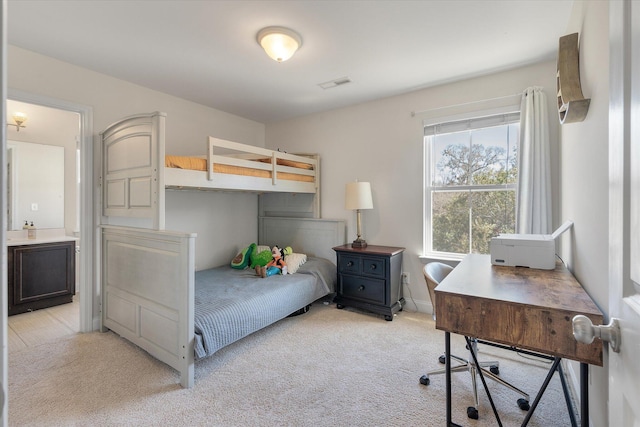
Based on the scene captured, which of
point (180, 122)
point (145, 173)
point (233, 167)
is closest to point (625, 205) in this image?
point (145, 173)

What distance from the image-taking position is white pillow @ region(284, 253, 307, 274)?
337cm

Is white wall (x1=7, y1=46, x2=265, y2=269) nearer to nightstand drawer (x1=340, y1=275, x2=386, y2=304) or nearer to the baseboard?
nightstand drawer (x1=340, y1=275, x2=386, y2=304)

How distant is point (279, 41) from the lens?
2.16m

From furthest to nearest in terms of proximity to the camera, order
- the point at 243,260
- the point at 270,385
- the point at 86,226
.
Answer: the point at 243,260, the point at 86,226, the point at 270,385

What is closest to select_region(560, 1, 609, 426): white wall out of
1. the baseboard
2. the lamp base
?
the baseboard

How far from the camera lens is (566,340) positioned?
1.08 meters

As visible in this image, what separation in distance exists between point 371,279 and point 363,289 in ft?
0.52

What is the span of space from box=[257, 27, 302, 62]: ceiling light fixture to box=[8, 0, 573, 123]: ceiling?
0.05 m

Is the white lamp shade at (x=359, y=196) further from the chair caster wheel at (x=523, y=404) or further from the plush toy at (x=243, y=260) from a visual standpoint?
the chair caster wheel at (x=523, y=404)

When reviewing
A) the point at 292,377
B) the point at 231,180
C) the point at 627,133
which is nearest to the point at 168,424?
the point at 292,377

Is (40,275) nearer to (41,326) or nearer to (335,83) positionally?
(41,326)

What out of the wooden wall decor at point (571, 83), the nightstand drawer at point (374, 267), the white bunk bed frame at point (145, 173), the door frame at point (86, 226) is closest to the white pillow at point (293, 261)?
the nightstand drawer at point (374, 267)

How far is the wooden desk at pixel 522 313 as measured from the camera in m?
1.09

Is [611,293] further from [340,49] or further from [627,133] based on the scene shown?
[340,49]
